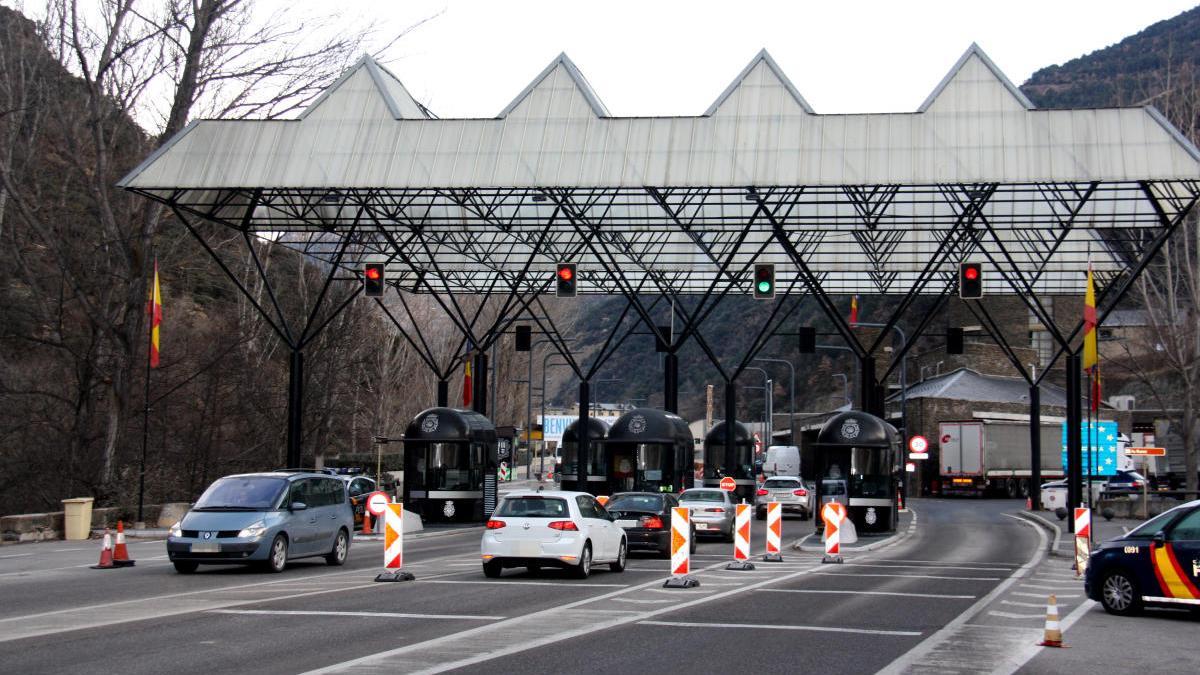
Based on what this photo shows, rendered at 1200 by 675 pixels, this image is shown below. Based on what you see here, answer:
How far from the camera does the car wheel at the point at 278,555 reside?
22.0 metres

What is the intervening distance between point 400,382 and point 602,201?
33.1m

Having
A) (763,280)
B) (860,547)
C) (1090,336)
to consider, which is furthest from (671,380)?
(860,547)

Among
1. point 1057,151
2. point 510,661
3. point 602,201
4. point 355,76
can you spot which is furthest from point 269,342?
point 510,661

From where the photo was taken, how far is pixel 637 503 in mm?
28375

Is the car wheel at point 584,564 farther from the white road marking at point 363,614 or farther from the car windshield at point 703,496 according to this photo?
the car windshield at point 703,496

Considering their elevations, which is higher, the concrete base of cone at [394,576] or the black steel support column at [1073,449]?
the black steel support column at [1073,449]

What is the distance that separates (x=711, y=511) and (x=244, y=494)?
15.3 meters

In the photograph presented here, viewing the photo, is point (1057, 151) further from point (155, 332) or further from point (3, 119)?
point (3, 119)

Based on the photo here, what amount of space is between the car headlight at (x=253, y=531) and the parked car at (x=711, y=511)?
14.6 meters

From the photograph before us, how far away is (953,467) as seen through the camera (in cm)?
7794

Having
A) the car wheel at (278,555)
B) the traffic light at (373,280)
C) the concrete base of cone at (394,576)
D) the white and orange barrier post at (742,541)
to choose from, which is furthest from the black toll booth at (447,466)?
the concrete base of cone at (394,576)

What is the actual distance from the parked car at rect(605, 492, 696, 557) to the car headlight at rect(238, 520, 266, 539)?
8253 millimetres

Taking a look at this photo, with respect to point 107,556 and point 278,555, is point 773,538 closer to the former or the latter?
point 278,555

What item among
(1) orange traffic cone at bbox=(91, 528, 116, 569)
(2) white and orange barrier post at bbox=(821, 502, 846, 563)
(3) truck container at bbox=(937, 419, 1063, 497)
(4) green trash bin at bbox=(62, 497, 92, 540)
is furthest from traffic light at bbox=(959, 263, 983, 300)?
(3) truck container at bbox=(937, 419, 1063, 497)
